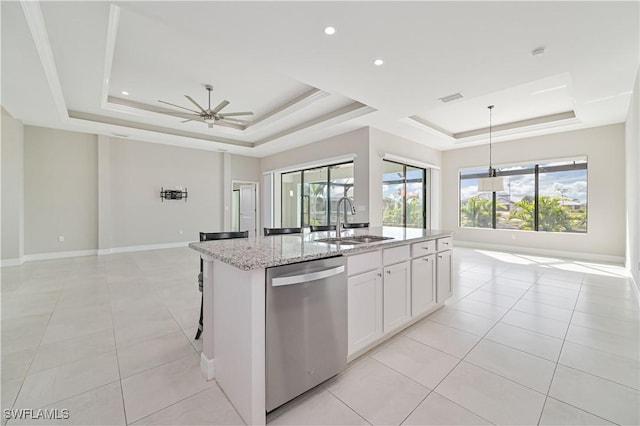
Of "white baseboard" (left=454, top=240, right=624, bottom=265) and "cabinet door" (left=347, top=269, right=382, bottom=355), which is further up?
"cabinet door" (left=347, top=269, right=382, bottom=355)

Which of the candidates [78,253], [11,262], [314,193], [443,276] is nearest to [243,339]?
[443,276]

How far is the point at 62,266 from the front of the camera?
4.91 meters

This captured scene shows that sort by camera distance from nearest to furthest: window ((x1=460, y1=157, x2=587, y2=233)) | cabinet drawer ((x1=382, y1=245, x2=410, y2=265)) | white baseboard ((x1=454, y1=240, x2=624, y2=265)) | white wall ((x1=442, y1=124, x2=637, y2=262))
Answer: cabinet drawer ((x1=382, y1=245, x2=410, y2=265)), white wall ((x1=442, y1=124, x2=637, y2=262)), white baseboard ((x1=454, y1=240, x2=624, y2=265)), window ((x1=460, y1=157, x2=587, y2=233))

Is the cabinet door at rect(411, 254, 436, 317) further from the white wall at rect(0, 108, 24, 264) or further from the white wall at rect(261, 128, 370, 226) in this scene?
the white wall at rect(0, 108, 24, 264)

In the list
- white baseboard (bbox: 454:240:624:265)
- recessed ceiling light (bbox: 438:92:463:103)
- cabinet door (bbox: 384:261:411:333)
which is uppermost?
recessed ceiling light (bbox: 438:92:463:103)

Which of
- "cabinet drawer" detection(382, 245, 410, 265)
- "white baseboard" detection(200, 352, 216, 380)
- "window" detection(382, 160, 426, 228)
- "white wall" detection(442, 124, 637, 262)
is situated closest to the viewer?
"white baseboard" detection(200, 352, 216, 380)

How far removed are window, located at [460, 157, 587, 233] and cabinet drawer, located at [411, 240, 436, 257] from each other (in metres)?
5.37

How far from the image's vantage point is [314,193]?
7391 mm

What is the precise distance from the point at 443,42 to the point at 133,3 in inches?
111

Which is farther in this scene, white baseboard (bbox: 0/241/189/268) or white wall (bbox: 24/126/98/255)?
white wall (bbox: 24/126/98/255)

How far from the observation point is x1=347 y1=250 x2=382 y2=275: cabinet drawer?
184 centimetres

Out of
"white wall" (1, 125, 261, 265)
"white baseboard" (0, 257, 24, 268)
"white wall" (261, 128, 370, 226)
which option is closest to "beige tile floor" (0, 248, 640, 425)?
"white baseboard" (0, 257, 24, 268)

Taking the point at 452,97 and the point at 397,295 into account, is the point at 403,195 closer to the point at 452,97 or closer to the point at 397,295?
the point at 452,97

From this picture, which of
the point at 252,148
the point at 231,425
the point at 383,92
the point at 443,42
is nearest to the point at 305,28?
the point at 443,42
